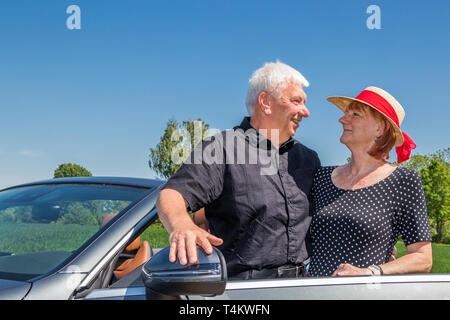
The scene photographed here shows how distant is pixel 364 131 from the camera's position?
2752 millimetres

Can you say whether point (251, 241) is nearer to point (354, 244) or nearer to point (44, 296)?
point (354, 244)

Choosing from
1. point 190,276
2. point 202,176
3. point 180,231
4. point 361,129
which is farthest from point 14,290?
point 361,129

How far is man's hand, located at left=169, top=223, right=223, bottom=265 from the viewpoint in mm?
1446

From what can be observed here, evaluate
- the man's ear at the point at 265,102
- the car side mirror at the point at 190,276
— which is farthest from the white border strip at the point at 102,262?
the man's ear at the point at 265,102

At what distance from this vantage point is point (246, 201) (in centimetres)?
230

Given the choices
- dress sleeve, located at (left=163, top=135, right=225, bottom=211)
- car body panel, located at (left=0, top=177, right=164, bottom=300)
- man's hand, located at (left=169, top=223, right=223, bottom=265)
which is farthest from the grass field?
man's hand, located at (left=169, top=223, right=223, bottom=265)

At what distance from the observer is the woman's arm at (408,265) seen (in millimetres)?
2145

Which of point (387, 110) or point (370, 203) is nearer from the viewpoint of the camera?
point (370, 203)

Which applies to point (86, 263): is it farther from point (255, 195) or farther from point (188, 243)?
point (255, 195)

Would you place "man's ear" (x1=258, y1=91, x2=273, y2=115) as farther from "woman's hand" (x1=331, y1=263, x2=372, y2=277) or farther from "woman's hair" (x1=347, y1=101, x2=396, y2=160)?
"woman's hand" (x1=331, y1=263, x2=372, y2=277)

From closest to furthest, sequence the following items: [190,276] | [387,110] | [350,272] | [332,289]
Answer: [190,276] → [332,289] → [350,272] → [387,110]

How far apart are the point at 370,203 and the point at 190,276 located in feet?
4.83

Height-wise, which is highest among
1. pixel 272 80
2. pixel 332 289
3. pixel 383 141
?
pixel 272 80
